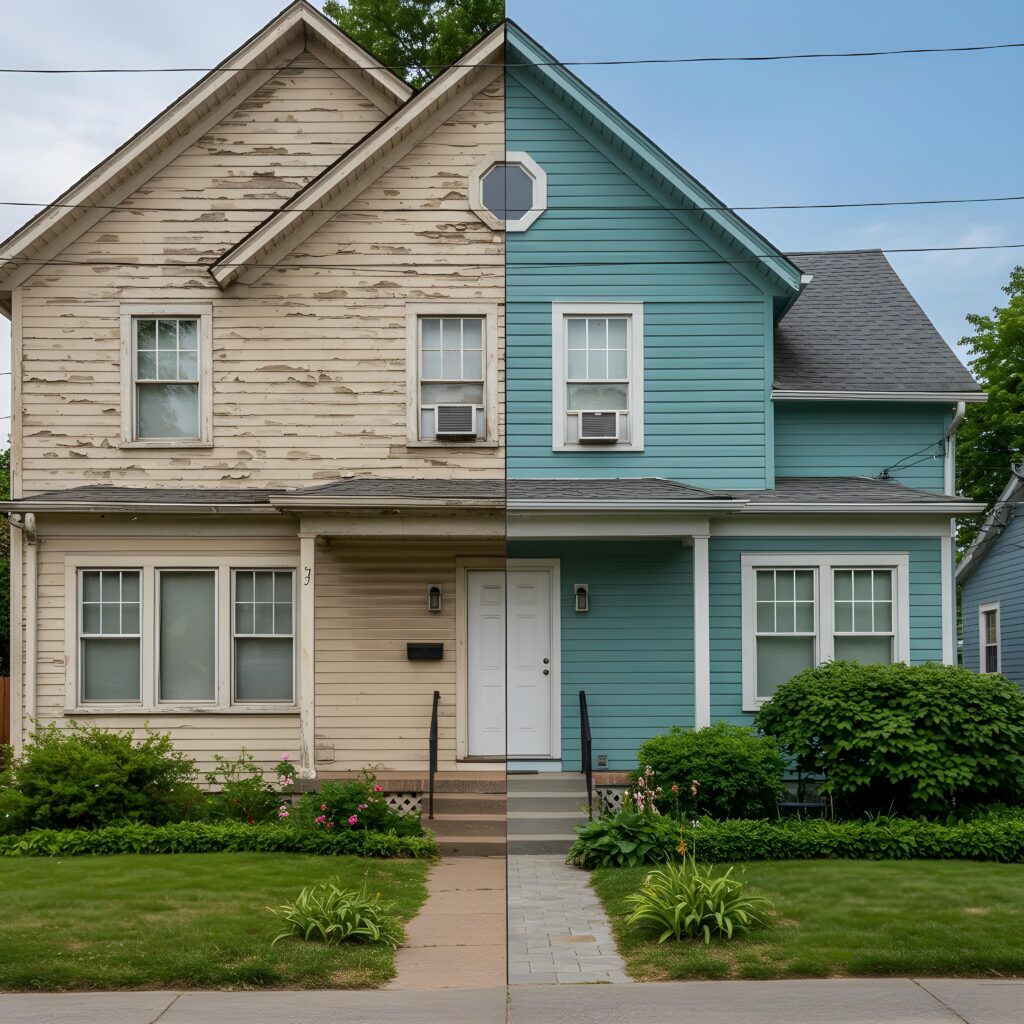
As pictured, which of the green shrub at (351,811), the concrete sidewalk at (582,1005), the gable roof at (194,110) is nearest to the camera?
the concrete sidewalk at (582,1005)

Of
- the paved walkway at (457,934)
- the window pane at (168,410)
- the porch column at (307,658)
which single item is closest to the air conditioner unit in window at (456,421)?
the porch column at (307,658)

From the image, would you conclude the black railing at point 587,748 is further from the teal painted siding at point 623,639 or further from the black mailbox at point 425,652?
the black mailbox at point 425,652

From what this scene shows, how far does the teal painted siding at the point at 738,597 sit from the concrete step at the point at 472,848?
4.15 m

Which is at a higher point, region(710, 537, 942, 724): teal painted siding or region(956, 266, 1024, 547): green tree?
region(956, 266, 1024, 547): green tree

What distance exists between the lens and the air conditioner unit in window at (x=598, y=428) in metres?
6.83

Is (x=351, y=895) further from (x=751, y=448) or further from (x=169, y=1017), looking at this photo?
(x=751, y=448)

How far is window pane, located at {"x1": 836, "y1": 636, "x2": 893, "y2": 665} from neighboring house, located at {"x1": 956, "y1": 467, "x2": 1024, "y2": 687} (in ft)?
1.36

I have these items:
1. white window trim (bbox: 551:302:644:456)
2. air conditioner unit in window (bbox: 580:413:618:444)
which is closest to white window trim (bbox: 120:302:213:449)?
white window trim (bbox: 551:302:644:456)

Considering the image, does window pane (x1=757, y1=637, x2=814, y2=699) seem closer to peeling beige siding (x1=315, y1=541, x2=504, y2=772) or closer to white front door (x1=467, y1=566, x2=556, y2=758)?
white front door (x1=467, y1=566, x2=556, y2=758)

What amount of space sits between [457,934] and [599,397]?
337 centimetres

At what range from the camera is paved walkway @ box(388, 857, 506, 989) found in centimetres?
661

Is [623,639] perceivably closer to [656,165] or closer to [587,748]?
[587,748]

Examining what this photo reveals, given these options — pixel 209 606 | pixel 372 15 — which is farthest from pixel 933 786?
pixel 372 15

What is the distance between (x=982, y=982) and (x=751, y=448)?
294cm
